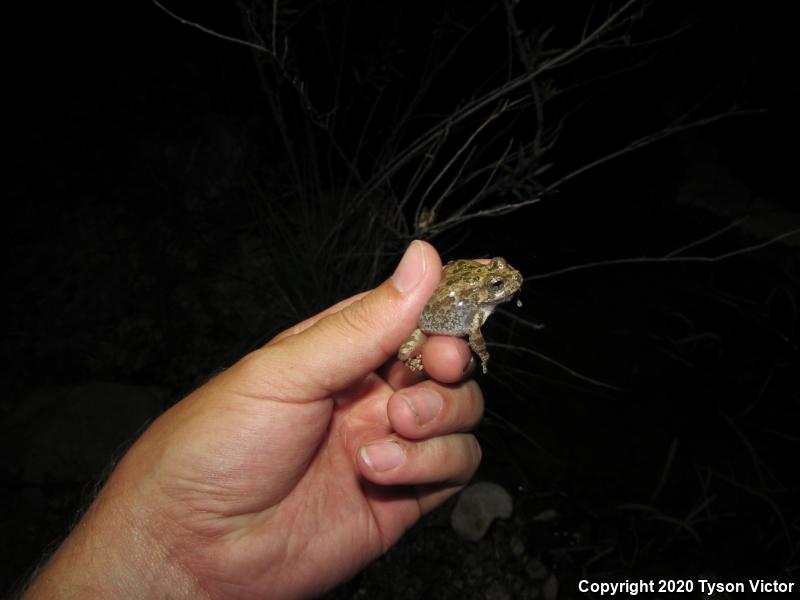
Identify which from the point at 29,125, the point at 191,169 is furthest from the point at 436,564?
the point at 29,125

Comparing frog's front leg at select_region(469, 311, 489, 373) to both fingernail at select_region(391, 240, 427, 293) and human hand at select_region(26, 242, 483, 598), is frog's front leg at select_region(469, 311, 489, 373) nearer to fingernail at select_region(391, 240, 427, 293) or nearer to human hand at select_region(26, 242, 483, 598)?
human hand at select_region(26, 242, 483, 598)

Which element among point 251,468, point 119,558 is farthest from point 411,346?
point 119,558

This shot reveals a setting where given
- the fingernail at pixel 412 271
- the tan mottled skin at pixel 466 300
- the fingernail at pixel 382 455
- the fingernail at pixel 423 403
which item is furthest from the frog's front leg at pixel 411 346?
the fingernail at pixel 382 455

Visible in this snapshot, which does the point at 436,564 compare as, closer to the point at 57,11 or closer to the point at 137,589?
the point at 137,589

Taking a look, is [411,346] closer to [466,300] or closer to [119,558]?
[466,300]

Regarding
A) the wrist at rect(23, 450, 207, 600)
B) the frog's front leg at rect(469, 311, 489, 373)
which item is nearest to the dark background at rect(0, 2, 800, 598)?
the wrist at rect(23, 450, 207, 600)

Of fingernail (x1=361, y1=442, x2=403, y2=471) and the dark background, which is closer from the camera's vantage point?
fingernail (x1=361, y1=442, x2=403, y2=471)

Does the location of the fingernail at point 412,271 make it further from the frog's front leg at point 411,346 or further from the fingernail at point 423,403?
the fingernail at point 423,403
